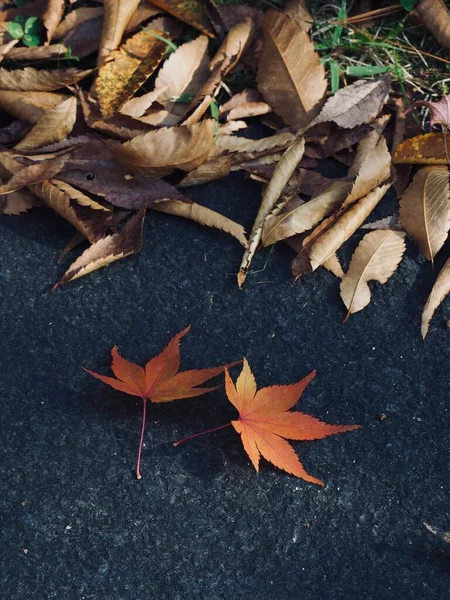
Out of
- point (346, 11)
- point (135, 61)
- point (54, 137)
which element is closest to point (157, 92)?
point (135, 61)

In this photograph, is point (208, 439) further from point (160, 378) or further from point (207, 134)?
point (207, 134)

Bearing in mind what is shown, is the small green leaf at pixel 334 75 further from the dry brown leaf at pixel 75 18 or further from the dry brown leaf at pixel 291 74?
the dry brown leaf at pixel 75 18

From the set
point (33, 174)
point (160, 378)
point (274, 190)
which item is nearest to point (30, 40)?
point (33, 174)

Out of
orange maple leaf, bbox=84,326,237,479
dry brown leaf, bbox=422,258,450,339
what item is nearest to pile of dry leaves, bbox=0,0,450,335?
dry brown leaf, bbox=422,258,450,339

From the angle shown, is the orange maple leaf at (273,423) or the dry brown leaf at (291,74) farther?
the dry brown leaf at (291,74)

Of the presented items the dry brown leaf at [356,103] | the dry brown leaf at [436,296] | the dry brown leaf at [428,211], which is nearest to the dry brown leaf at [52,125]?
the dry brown leaf at [356,103]

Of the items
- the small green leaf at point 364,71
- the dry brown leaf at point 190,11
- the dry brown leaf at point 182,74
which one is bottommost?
the dry brown leaf at point 182,74

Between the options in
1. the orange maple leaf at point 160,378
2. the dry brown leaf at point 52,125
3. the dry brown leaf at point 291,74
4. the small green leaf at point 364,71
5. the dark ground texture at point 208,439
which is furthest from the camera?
the small green leaf at point 364,71
